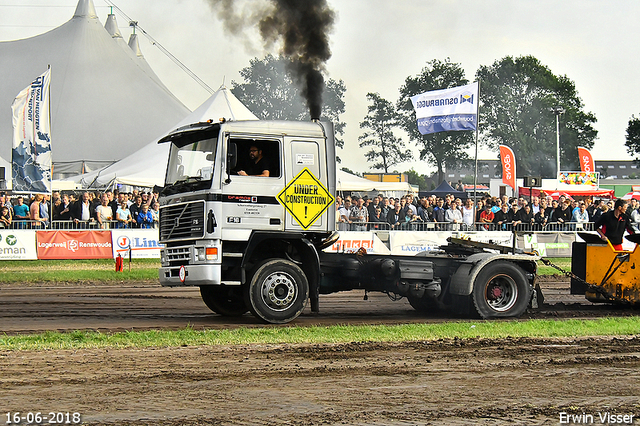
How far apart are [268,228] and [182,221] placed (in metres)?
1.30

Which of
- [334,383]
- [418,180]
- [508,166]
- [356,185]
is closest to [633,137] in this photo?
[418,180]

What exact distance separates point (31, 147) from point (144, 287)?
6.72 metres

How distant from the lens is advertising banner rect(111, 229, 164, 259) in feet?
75.4

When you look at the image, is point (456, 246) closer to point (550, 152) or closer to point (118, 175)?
point (118, 175)

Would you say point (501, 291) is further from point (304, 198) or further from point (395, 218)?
point (395, 218)

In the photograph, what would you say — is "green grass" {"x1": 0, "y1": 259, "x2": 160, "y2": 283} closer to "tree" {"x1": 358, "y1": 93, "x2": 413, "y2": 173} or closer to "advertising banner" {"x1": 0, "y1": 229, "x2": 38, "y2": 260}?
"advertising banner" {"x1": 0, "y1": 229, "x2": 38, "y2": 260}

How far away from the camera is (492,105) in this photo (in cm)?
9662

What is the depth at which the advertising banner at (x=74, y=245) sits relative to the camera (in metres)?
22.4

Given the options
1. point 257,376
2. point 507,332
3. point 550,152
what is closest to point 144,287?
point 507,332

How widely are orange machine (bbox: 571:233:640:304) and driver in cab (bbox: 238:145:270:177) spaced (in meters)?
6.10

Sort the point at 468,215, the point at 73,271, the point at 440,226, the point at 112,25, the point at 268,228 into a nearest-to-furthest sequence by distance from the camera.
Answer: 1. the point at 268,228
2. the point at 73,271
3. the point at 440,226
4. the point at 468,215
5. the point at 112,25

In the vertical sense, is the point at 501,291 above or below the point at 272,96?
below

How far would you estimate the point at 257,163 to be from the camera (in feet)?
37.1

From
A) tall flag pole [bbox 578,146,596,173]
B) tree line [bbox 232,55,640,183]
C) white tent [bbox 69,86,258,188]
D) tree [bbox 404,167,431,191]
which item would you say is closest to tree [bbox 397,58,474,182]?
tree line [bbox 232,55,640,183]
